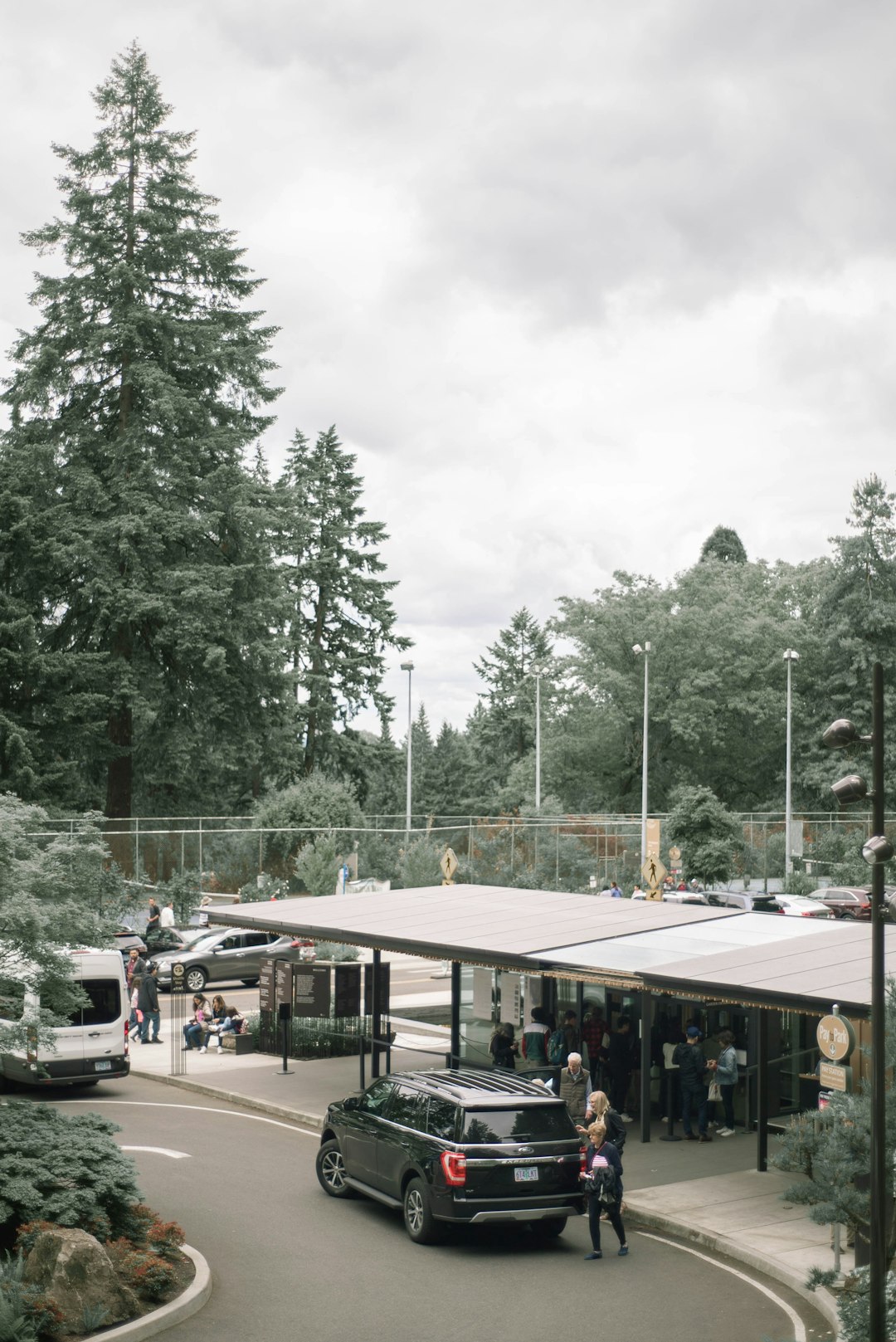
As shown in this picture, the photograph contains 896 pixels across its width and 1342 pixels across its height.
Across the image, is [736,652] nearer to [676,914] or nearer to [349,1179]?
[676,914]

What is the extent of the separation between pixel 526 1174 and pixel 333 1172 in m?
3.45

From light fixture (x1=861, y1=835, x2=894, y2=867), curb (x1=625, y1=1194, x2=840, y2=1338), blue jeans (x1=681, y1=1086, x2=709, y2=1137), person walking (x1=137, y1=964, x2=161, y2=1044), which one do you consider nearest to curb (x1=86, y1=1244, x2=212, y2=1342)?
curb (x1=625, y1=1194, x2=840, y2=1338)

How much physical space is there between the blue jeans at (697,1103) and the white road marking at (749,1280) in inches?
189

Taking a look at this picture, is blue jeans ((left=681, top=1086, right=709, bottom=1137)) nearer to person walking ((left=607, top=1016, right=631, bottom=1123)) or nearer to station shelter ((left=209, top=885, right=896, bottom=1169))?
station shelter ((left=209, top=885, right=896, bottom=1169))

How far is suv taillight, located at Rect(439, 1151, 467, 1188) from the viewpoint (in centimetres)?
1366

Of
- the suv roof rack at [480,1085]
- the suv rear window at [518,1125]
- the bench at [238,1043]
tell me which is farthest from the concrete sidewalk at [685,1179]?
the suv roof rack at [480,1085]

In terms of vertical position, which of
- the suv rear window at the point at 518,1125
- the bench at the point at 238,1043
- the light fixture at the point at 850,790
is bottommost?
the bench at the point at 238,1043

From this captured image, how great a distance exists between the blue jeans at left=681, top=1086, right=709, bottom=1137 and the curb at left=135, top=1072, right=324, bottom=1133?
5.35 metres

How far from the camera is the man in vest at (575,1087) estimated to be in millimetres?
17641

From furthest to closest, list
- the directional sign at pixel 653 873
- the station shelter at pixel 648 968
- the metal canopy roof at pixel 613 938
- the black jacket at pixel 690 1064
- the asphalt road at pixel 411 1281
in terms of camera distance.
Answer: the directional sign at pixel 653 873 → the black jacket at pixel 690 1064 → the station shelter at pixel 648 968 → the metal canopy roof at pixel 613 938 → the asphalt road at pixel 411 1281

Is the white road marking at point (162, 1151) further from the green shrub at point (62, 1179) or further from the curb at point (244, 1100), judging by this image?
the green shrub at point (62, 1179)

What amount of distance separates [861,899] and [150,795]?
27684 millimetres

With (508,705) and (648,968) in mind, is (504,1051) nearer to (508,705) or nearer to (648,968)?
(648,968)

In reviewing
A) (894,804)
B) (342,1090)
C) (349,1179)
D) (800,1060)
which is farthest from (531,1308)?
(894,804)
